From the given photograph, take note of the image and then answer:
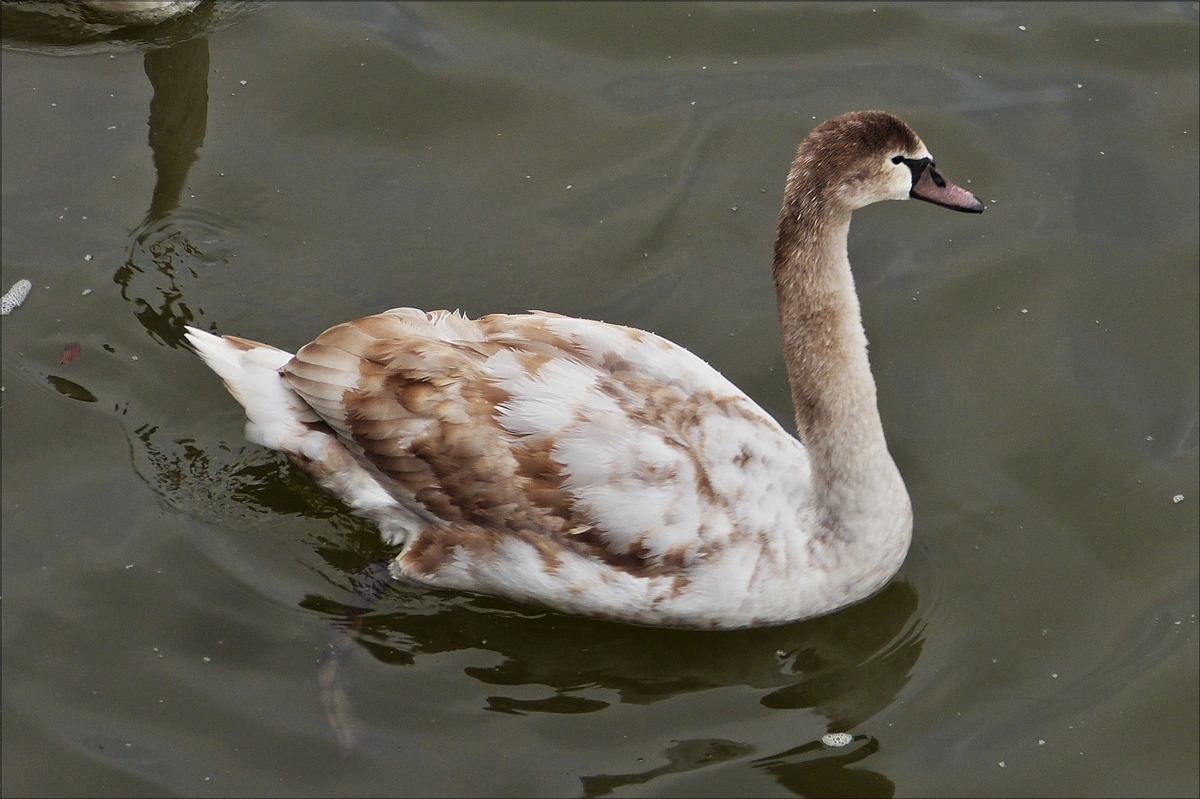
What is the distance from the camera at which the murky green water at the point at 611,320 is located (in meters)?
5.69

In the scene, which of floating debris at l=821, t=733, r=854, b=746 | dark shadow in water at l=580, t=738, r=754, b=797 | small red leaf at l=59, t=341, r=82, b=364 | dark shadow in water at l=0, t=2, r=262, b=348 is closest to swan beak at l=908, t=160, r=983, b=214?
floating debris at l=821, t=733, r=854, b=746

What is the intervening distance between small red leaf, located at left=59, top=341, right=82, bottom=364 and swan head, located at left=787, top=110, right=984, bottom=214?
3.94 metres

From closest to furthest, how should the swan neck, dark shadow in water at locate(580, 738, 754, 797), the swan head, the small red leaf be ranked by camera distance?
the swan head
the swan neck
dark shadow in water at locate(580, 738, 754, 797)
the small red leaf

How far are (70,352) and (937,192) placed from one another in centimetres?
445

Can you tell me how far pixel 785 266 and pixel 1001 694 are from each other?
6.72 feet

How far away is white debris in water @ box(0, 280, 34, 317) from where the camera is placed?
732cm

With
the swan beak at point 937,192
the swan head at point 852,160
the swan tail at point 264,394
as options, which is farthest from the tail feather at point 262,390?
the swan beak at point 937,192

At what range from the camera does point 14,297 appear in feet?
24.1

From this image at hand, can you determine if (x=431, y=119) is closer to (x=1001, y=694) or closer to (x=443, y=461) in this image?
(x=443, y=461)

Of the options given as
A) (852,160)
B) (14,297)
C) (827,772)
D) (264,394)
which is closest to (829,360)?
(852,160)

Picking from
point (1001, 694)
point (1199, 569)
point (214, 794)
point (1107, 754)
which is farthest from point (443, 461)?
point (1199, 569)

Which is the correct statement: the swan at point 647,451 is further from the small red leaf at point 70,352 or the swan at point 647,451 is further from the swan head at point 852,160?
the small red leaf at point 70,352

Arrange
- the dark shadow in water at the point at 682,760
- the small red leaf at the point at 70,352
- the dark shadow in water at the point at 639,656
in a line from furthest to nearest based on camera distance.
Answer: the small red leaf at the point at 70,352, the dark shadow in water at the point at 639,656, the dark shadow in water at the point at 682,760

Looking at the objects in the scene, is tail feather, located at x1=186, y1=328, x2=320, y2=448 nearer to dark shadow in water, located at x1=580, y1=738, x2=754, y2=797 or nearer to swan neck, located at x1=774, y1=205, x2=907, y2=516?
dark shadow in water, located at x1=580, y1=738, x2=754, y2=797
